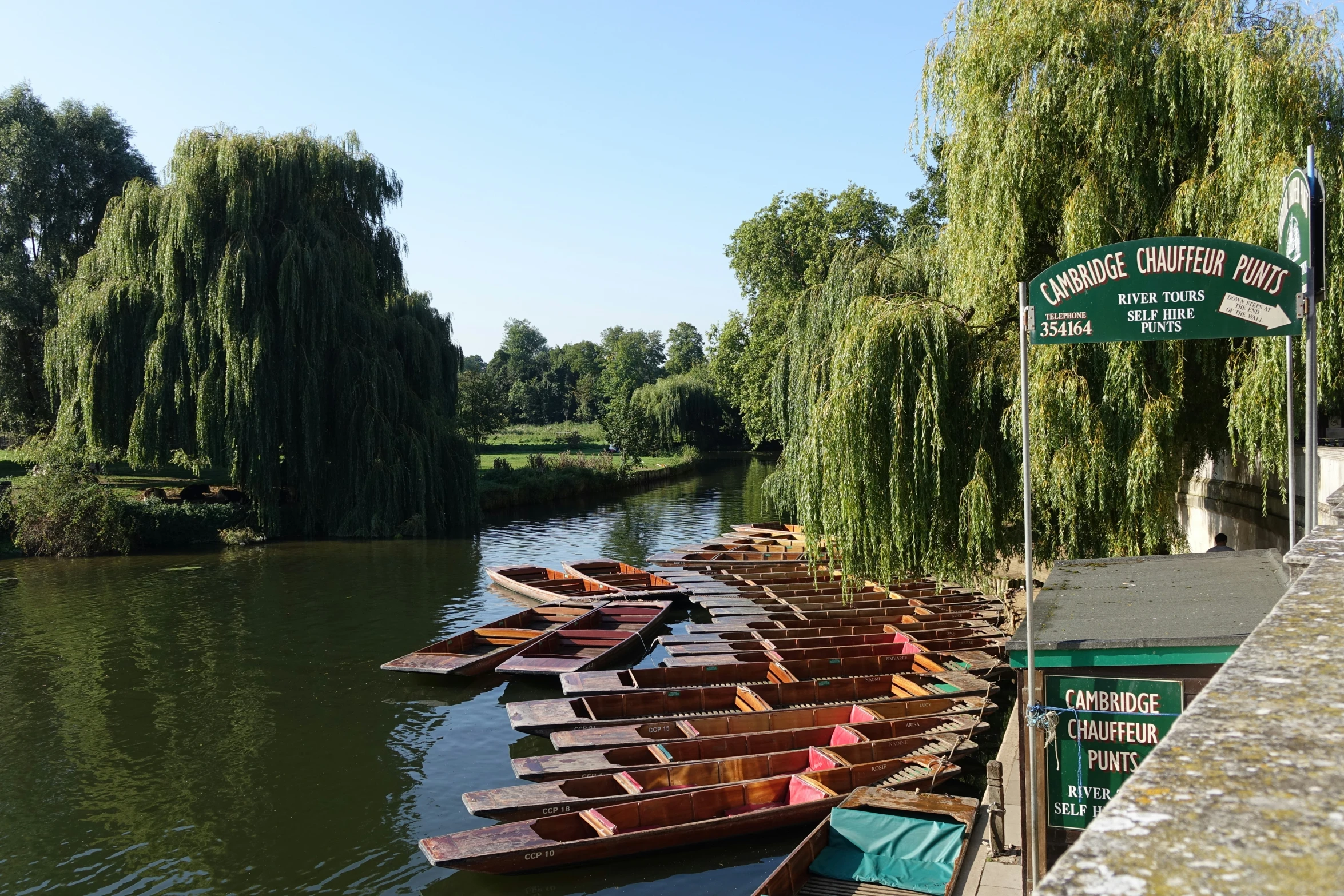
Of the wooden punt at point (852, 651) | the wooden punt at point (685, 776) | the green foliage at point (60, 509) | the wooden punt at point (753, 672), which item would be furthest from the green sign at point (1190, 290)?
the green foliage at point (60, 509)

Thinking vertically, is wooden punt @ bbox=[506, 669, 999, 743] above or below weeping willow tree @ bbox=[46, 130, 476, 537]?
below

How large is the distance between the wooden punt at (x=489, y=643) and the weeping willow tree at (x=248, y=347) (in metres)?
10.4

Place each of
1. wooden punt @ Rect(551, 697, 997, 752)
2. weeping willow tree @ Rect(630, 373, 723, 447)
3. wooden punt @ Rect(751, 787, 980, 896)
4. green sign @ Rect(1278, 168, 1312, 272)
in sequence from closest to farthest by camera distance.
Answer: green sign @ Rect(1278, 168, 1312, 272) < wooden punt @ Rect(751, 787, 980, 896) < wooden punt @ Rect(551, 697, 997, 752) < weeping willow tree @ Rect(630, 373, 723, 447)

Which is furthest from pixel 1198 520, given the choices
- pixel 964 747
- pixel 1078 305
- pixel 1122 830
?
pixel 1122 830

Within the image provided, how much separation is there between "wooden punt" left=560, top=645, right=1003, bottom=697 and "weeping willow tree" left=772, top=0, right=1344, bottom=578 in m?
2.80

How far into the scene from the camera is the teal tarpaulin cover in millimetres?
7473

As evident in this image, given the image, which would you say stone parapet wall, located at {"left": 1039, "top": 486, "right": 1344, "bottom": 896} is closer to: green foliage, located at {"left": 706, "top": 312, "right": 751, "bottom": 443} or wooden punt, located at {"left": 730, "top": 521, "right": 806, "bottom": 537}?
wooden punt, located at {"left": 730, "top": 521, "right": 806, "bottom": 537}

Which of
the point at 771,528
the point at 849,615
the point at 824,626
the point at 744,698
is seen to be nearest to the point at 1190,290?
the point at 744,698

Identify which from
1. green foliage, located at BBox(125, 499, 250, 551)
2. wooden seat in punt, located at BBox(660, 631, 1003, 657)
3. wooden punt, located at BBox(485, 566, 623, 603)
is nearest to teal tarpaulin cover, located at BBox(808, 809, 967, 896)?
wooden seat in punt, located at BBox(660, 631, 1003, 657)

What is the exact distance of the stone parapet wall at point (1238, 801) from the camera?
52.3 inches

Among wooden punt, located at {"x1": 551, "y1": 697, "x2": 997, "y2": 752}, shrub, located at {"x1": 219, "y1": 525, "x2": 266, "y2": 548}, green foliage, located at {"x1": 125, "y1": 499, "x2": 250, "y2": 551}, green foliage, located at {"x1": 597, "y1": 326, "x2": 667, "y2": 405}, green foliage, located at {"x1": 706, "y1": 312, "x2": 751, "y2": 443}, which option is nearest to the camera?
wooden punt, located at {"x1": 551, "y1": 697, "x2": 997, "y2": 752}

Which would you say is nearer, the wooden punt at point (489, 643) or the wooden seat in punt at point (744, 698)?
the wooden seat in punt at point (744, 698)

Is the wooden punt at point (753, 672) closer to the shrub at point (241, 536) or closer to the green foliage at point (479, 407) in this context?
the shrub at point (241, 536)

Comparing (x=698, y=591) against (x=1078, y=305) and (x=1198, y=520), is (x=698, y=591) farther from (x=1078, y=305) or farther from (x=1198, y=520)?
(x=1078, y=305)
